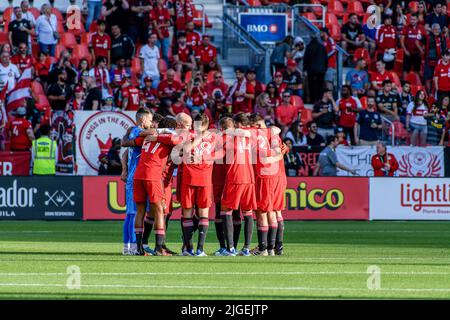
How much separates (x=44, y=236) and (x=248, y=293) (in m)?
11.4

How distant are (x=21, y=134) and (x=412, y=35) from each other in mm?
13336

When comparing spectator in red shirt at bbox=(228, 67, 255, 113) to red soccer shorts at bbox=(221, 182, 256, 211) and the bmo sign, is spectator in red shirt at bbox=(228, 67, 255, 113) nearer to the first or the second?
the bmo sign

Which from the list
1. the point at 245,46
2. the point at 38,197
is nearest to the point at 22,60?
the point at 38,197

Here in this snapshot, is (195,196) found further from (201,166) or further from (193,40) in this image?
(193,40)

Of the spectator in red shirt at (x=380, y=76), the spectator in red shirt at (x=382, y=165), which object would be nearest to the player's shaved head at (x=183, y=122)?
the spectator in red shirt at (x=382, y=165)

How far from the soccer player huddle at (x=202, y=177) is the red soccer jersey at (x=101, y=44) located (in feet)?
51.6

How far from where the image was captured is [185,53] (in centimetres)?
3553

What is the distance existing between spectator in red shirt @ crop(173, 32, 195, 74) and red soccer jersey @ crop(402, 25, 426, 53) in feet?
23.2

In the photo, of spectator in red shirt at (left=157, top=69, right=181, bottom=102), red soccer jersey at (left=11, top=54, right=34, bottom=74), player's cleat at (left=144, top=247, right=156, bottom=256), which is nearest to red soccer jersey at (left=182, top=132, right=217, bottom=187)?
player's cleat at (left=144, top=247, right=156, bottom=256)

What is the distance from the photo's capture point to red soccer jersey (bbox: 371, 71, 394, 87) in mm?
35928

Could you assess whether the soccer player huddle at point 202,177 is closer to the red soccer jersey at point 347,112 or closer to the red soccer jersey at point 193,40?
the red soccer jersey at point 347,112

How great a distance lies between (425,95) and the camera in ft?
117
